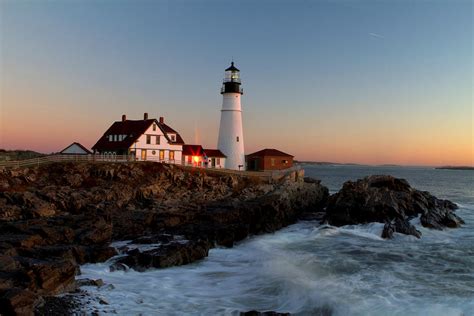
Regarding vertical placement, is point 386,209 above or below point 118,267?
above

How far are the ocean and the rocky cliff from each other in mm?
1144

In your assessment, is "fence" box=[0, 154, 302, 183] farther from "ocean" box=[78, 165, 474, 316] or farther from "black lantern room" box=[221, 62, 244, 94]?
"ocean" box=[78, 165, 474, 316]

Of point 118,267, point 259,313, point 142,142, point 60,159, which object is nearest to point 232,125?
point 142,142

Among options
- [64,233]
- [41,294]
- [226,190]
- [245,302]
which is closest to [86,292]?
[41,294]

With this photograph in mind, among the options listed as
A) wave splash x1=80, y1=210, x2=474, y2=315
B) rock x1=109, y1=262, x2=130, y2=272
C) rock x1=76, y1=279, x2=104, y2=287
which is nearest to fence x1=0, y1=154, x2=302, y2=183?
wave splash x1=80, y1=210, x2=474, y2=315

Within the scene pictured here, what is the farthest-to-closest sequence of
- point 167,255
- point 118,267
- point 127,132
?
point 127,132 < point 167,255 < point 118,267

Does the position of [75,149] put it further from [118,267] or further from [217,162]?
[118,267]

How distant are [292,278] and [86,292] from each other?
287 inches

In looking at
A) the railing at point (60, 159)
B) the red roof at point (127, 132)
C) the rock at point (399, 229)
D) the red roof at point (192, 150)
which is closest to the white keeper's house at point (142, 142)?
the red roof at point (127, 132)

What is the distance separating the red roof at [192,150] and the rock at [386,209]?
54.1 feet

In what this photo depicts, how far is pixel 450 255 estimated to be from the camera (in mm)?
18938

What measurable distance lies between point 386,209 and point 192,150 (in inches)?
875

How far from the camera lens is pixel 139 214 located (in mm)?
23344

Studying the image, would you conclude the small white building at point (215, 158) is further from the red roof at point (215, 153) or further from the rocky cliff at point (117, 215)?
the rocky cliff at point (117, 215)
